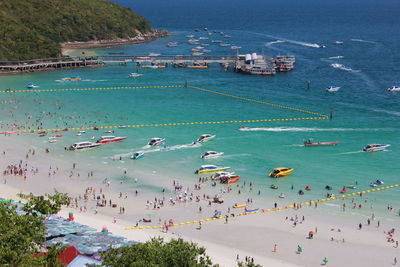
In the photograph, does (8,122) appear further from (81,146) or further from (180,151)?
(180,151)

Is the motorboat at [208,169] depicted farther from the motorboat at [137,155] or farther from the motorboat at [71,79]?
the motorboat at [71,79]

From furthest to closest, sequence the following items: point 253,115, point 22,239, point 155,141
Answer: point 253,115 → point 155,141 → point 22,239

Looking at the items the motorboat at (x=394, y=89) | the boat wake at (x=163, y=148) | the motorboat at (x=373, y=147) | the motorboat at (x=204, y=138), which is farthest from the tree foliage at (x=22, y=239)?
the motorboat at (x=394, y=89)

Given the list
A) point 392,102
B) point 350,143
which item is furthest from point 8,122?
point 392,102

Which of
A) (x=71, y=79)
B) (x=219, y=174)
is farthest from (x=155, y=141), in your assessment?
(x=71, y=79)

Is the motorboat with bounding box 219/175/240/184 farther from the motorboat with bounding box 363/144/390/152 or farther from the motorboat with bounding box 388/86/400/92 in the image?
the motorboat with bounding box 388/86/400/92

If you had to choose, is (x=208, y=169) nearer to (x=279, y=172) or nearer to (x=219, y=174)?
(x=219, y=174)
